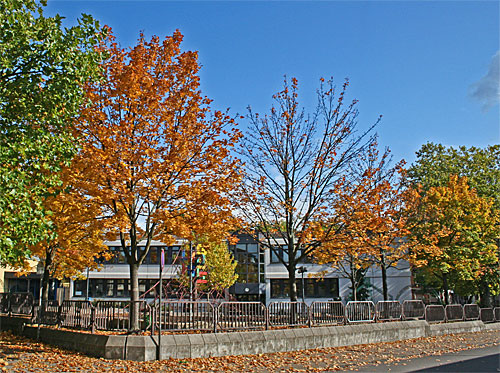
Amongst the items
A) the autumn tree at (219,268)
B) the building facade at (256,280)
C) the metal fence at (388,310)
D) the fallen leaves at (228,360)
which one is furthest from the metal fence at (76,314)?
the building facade at (256,280)

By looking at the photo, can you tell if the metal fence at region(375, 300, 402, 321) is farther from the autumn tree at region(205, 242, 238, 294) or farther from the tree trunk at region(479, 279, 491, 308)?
the autumn tree at region(205, 242, 238, 294)

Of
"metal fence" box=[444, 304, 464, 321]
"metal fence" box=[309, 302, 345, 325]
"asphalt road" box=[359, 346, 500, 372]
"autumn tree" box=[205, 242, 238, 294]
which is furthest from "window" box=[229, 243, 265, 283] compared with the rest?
"asphalt road" box=[359, 346, 500, 372]

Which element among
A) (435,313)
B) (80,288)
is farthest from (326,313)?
(80,288)

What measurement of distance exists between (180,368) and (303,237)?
7.87 meters

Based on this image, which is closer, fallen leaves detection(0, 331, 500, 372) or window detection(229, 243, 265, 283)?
fallen leaves detection(0, 331, 500, 372)

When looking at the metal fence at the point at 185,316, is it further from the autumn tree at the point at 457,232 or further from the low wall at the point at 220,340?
the autumn tree at the point at 457,232

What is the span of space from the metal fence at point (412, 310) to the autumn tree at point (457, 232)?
19.3 feet

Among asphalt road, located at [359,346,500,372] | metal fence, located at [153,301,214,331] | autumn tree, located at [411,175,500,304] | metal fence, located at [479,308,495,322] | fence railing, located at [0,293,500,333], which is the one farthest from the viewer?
autumn tree, located at [411,175,500,304]

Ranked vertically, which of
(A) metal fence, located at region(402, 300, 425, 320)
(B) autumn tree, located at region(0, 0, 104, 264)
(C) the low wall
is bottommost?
(C) the low wall

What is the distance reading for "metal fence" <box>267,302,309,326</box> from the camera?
15.4m

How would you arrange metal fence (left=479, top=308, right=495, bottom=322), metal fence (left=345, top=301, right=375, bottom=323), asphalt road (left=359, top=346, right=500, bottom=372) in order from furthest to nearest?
metal fence (left=479, top=308, right=495, bottom=322) < metal fence (left=345, top=301, right=375, bottom=323) < asphalt road (left=359, top=346, right=500, bottom=372)

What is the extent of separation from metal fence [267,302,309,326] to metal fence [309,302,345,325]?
0.30 metres

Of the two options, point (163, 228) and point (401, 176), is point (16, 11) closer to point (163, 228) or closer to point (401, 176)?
point (163, 228)

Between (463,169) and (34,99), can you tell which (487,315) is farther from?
(34,99)
